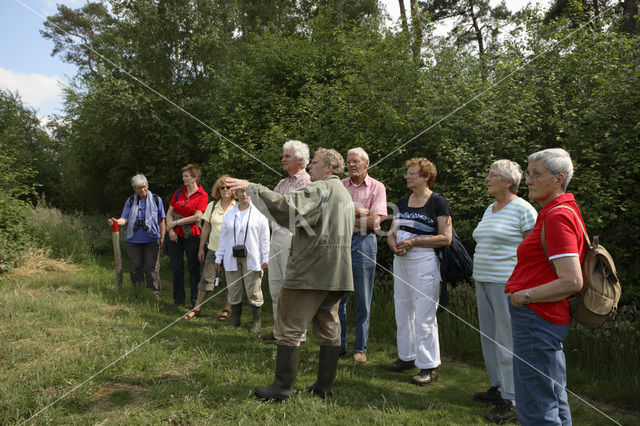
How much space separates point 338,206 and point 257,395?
66.5 inches

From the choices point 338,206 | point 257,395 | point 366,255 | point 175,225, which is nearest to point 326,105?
point 175,225

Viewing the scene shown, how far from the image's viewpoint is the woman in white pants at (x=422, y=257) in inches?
175

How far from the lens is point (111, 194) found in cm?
2075

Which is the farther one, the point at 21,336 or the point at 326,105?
the point at 326,105

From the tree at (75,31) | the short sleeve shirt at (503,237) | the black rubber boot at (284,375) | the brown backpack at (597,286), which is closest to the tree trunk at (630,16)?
the short sleeve shirt at (503,237)

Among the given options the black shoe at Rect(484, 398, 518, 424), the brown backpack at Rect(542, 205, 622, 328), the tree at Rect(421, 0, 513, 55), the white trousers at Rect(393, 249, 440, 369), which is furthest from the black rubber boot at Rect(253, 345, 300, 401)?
the tree at Rect(421, 0, 513, 55)

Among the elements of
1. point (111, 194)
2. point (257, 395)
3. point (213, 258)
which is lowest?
point (257, 395)

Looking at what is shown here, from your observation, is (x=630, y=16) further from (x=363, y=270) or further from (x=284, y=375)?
(x=284, y=375)

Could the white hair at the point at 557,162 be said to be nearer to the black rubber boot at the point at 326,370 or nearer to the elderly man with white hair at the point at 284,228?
the black rubber boot at the point at 326,370

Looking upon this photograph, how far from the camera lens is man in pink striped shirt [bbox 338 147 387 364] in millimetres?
4914

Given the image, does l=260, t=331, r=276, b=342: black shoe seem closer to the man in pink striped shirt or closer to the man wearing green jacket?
the man in pink striped shirt

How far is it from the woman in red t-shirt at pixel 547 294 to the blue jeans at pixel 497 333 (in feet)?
3.64

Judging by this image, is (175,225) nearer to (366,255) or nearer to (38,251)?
(366,255)

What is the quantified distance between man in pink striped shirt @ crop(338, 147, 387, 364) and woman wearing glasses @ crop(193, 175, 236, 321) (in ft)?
7.42
